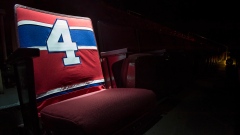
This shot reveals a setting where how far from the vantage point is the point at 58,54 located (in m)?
1.20

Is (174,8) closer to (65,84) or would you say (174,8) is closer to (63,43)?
(63,43)

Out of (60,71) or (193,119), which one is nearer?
(60,71)

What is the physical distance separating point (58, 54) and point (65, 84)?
0.71 feet

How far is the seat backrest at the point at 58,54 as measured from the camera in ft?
3.58

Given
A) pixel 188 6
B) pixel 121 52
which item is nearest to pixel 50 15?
A: pixel 121 52

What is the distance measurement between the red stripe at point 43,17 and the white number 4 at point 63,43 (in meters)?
0.05

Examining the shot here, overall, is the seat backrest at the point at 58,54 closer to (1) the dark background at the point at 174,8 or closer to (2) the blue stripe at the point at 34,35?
(2) the blue stripe at the point at 34,35

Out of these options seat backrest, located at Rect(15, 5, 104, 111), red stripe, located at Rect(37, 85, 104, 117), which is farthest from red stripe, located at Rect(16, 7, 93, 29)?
red stripe, located at Rect(37, 85, 104, 117)

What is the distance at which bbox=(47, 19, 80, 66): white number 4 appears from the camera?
1209 millimetres

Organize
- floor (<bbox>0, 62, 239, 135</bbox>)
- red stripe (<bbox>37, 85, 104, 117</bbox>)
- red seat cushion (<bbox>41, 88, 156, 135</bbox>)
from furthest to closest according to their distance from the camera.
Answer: floor (<bbox>0, 62, 239, 135</bbox>) → red stripe (<bbox>37, 85, 104, 117</bbox>) → red seat cushion (<bbox>41, 88, 156, 135</bbox>)

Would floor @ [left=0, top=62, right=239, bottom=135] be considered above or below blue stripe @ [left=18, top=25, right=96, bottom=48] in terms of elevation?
below

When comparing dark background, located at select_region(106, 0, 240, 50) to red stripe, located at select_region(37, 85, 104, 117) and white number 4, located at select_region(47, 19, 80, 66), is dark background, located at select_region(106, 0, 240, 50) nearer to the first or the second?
white number 4, located at select_region(47, 19, 80, 66)

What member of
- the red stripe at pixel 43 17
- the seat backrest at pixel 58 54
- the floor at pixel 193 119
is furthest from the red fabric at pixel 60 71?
the floor at pixel 193 119

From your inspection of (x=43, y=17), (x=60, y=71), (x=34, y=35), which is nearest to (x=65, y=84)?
(x=60, y=71)
